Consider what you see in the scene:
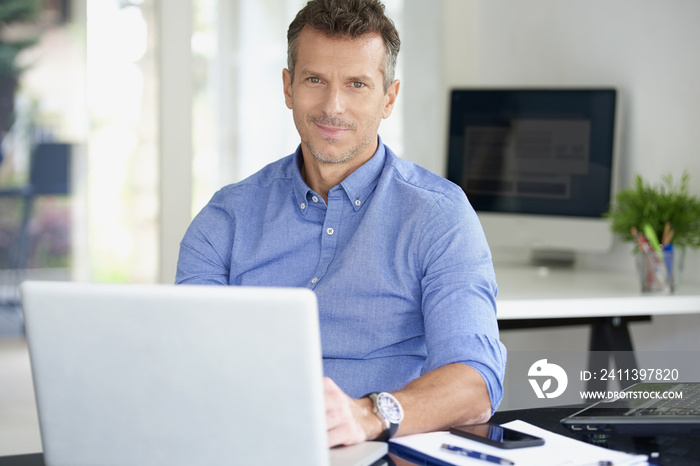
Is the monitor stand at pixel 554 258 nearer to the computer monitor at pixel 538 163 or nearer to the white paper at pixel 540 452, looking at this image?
the computer monitor at pixel 538 163

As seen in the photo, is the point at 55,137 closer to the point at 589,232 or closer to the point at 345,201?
the point at 345,201

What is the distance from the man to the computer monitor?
43.6 inches

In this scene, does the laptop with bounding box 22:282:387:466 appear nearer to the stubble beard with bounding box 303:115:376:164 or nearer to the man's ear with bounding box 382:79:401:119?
the stubble beard with bounding box 303:115:376:164

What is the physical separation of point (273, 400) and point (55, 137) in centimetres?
219

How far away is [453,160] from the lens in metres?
2.67

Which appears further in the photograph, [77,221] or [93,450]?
[77,221]

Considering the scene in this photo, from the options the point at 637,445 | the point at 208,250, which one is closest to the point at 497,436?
the point at 637,445

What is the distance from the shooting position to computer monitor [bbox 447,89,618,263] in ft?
7.95

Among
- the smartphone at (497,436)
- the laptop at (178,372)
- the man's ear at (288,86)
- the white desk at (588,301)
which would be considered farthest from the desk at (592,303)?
the laptop at (178,372)

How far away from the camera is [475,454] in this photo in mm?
882

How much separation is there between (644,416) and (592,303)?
3.47 feet

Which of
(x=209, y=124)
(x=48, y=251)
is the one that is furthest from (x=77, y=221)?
(x=209, y=124)

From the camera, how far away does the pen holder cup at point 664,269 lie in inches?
80.7

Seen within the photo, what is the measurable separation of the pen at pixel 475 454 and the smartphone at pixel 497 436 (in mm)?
32
